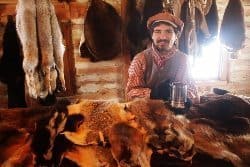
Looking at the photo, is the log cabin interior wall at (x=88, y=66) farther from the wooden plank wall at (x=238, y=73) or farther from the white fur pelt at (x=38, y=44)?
the white fur pelt at (x=38, y=44)

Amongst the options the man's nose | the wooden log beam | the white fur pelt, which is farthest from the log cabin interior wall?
the man's nose

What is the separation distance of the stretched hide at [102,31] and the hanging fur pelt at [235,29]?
0.69 m

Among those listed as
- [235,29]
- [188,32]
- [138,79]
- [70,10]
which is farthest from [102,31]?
[235,29]

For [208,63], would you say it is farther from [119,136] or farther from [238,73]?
[119,136]

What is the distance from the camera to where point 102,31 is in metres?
2.27

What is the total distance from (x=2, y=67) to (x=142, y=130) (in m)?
0.93

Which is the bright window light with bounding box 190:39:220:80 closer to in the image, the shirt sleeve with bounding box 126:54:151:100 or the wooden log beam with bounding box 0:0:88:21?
the shirt sleeve with bounding box 126:54:151:100

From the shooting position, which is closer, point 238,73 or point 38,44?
point 38,44

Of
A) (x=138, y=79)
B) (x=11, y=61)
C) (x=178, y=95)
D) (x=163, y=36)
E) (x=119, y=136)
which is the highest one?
(x=163, y=36)

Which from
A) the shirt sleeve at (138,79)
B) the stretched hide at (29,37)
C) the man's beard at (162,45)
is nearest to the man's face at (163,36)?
the man's beard at (162,45)

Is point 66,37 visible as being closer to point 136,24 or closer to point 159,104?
point 136,24

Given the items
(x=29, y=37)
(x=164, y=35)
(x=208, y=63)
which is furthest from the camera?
(x=208, y=63)

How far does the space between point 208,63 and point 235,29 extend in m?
0.28

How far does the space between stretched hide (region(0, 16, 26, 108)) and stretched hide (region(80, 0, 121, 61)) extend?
1.29 feet
